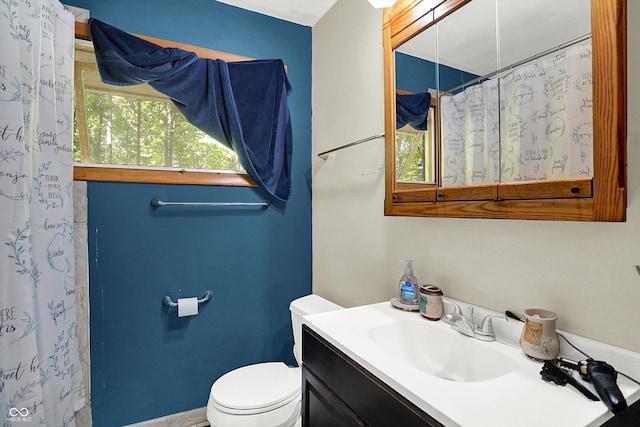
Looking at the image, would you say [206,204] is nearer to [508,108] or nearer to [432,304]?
[432,304]

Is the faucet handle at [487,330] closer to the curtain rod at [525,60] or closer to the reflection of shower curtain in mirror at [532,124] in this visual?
the reflection of shower curtain in mirror at [532,124]

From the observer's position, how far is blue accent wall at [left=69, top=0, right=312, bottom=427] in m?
1.70

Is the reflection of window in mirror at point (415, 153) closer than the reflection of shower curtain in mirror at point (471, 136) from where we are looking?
No

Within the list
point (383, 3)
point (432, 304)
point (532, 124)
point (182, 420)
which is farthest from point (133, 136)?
point (532, 124)

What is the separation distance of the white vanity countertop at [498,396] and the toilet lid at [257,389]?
0.69m

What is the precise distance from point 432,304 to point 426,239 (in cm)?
27

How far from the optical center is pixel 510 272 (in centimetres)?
102

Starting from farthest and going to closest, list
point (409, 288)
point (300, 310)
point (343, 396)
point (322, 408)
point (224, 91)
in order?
point (224, 91) < point (300, 310) < point (409, 288) < point (322, 408) < point (343, 396)

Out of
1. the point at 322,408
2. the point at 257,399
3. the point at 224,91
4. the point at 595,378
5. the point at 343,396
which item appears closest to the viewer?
the point at 595,378

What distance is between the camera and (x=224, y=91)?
73.4 inches

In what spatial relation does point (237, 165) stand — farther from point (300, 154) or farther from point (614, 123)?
point (614, 123)

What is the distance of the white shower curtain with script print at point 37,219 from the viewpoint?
1.10 m

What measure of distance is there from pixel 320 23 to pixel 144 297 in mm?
1959

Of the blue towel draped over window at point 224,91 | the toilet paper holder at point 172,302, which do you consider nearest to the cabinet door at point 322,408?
the toilet paper holder at point 172,302
